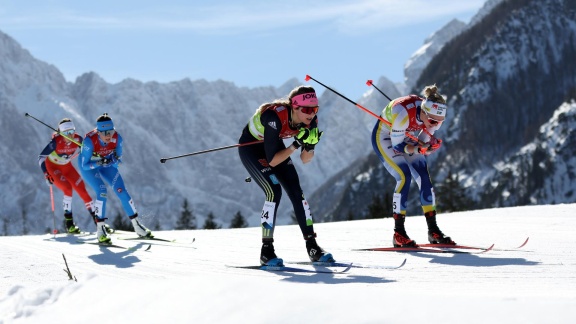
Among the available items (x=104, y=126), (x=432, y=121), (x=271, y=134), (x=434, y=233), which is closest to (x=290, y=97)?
(x=271, y=134)

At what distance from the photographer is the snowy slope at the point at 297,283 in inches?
175

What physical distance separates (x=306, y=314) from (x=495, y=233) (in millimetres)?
8289

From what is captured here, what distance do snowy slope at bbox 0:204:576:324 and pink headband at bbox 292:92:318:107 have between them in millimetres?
1835

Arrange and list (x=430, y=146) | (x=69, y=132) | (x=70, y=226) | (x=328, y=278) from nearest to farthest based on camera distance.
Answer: (x=328, y=278) → (x=430, y=146) → (x=69, y=132) → (x=70, y=226)

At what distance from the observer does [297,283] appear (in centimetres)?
631

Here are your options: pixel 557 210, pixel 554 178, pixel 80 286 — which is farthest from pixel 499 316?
pixel 554 178

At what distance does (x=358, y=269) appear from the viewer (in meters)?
8.09

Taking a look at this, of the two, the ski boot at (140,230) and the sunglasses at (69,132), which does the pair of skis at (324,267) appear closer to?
the ski boot at (140,230)

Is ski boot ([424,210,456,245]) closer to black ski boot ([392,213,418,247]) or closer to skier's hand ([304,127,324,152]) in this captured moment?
black ski boot ([392,213,418,247])

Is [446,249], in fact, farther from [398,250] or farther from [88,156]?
[88,156]

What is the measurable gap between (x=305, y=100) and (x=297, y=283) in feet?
7.82

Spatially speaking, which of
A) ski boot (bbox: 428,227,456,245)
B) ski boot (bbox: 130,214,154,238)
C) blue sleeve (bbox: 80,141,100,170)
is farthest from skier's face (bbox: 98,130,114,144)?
ski boot (bbox: 428,227,456,245)

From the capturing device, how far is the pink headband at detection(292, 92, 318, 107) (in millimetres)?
7957

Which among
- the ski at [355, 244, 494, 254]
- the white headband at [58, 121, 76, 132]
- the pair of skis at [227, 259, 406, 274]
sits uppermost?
the white headband at [58, 121, 76, 132]
